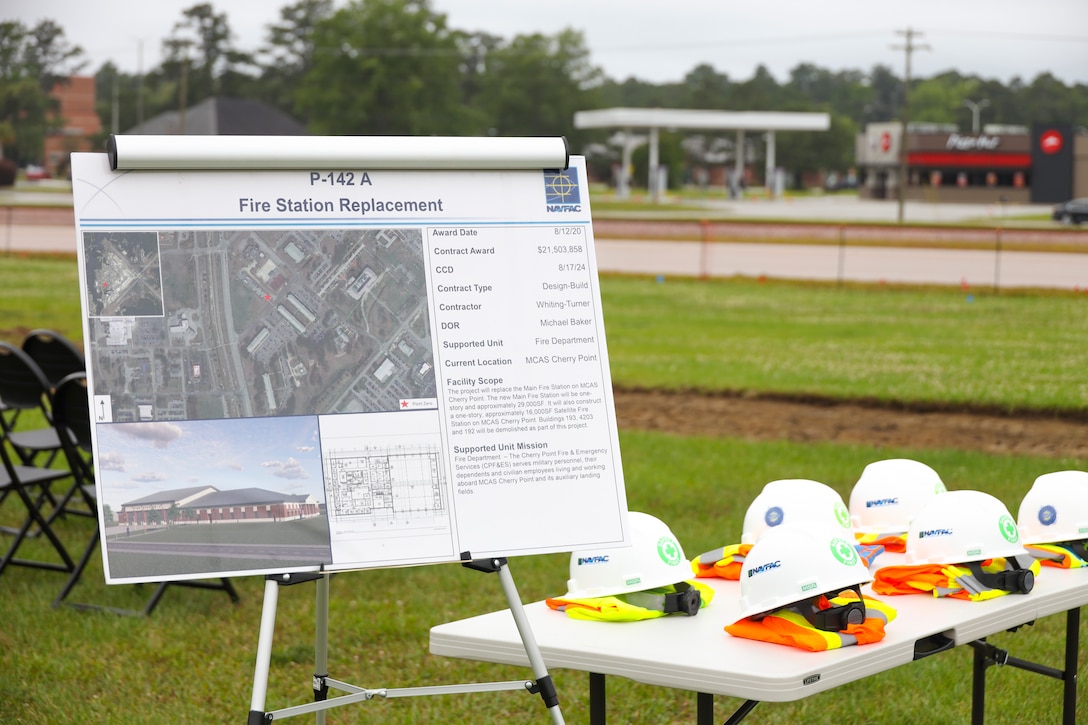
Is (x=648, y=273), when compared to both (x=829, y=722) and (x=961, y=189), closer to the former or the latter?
(x=829, y=722)

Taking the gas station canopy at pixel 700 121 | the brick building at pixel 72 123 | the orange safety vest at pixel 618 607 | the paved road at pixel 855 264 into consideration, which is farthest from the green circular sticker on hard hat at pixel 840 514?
the gas station canopy at pixel 700 121

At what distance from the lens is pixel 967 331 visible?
17828 mm

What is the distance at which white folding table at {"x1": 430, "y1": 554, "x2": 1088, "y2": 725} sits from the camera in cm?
317

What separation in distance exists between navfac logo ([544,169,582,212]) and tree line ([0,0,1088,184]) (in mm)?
50882

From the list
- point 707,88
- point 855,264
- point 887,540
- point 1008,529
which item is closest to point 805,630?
point 1008,529

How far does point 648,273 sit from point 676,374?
14321 mm

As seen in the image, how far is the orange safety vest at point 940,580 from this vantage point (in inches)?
154

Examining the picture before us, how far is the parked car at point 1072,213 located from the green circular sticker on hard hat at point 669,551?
55398mm

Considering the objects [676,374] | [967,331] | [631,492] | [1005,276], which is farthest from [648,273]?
[631,492]

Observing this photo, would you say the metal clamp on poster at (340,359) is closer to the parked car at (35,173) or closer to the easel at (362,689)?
the easel at (362,689)

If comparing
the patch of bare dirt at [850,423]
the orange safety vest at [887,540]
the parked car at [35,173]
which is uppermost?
the parked car at [35,173]

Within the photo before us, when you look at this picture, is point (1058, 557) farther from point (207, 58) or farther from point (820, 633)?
point (207, 58)

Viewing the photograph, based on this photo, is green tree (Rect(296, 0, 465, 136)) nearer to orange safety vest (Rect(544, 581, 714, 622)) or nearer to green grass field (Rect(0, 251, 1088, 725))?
green grass field (Rect(0, 251, 1088, 725))

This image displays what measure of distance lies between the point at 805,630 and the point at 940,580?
0.81 metres
